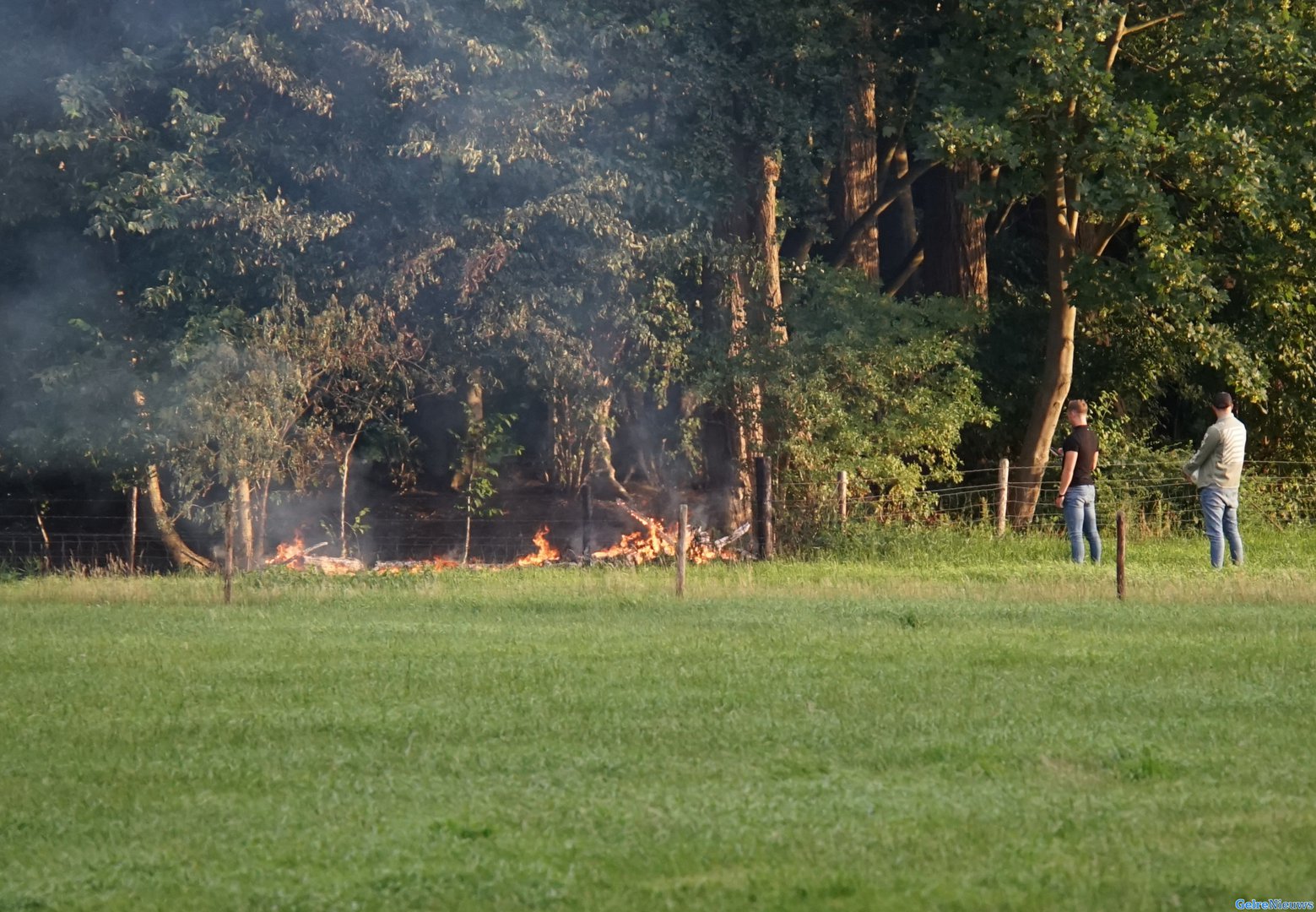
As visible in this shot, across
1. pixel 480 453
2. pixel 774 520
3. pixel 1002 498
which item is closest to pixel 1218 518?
pixel 1002 498

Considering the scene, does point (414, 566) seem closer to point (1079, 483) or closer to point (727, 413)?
point (727, 413)

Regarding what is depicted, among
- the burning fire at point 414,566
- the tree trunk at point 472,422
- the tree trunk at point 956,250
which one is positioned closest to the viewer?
the burning fire at point 414,566

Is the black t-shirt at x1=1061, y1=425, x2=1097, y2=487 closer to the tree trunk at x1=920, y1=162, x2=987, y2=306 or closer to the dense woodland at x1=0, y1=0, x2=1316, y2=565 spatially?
the dense woodland at x1=0, y1=0, x2=1316, y2=565

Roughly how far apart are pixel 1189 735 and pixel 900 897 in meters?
3.40

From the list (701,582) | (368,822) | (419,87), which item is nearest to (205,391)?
(419,87)

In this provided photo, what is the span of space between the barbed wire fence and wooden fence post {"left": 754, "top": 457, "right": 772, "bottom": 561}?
80cm

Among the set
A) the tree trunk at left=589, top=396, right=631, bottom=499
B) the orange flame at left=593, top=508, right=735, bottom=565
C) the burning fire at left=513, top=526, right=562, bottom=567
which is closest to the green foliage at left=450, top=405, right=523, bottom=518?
the tree trunk at left=589, top=396, right=631, bottom=499

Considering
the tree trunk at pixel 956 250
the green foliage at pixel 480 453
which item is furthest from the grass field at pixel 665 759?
the tree trunk at pixel 956 250

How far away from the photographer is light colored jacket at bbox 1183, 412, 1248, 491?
18.5 meters

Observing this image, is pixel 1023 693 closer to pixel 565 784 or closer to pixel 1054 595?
pixel 565 784

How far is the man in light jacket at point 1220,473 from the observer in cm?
1847

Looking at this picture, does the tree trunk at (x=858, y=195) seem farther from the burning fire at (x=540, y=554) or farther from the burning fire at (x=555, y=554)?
the burning fire at (x=540, y=554)

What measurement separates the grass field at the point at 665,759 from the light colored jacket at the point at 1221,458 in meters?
3.06

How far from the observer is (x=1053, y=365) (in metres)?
26.1
